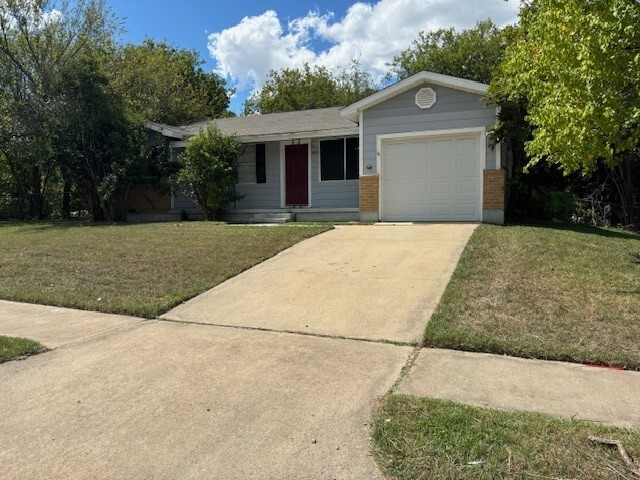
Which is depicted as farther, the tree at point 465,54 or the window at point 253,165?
the tree at point 465,54

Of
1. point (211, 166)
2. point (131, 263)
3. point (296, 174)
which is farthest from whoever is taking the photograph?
point (296, 174)

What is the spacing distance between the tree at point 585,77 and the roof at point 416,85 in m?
4.41

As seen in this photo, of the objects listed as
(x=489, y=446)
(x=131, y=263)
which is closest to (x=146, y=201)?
(x=131, y=263)

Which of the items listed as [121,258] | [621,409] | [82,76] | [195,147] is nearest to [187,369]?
[621,409]

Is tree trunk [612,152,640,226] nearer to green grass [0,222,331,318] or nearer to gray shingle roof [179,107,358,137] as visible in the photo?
gray shingle roof [179,107,358,137]

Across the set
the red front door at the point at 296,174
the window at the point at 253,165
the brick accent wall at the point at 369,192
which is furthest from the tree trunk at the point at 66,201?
the brick accent wall at the point at 369,192

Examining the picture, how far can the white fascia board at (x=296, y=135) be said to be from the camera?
14047 mm

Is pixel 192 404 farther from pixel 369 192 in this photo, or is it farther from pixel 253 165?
pixel 253 165

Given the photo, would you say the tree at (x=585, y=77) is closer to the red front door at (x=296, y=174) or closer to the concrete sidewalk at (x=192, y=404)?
the concrete sidewalk at (x=192, y=404)

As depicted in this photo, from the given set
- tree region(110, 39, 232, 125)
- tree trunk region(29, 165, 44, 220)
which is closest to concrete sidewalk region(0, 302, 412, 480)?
tree trunk region(29, 165, 44, 220)

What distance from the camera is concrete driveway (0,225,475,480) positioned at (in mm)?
2736

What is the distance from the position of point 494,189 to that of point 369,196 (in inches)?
123

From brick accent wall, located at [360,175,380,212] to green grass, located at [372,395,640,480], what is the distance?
9758mm

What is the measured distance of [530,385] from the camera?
3646 mm
